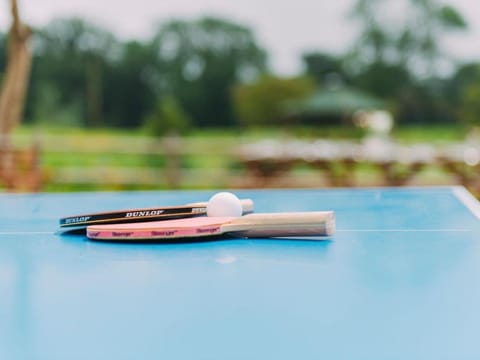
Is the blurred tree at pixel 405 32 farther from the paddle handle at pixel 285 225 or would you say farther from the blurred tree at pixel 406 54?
the paddle handle at pixel 285 225

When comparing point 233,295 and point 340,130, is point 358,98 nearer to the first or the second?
point 340,130

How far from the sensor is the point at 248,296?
102cm

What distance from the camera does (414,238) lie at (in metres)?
1.62

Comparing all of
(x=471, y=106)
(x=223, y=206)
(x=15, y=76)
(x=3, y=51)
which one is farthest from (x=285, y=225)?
(x=471, y=106)

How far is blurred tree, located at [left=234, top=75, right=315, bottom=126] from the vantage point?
28.0 metres

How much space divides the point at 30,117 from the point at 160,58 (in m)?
6.30

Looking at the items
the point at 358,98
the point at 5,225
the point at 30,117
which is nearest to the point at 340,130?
the point at 358,98

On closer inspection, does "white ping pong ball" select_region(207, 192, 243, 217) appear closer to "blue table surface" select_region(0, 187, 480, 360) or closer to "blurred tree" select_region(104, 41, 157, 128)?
"blue table surface" select_region(0, 187, 480, 360)

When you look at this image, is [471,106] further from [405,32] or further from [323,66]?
[323,66]

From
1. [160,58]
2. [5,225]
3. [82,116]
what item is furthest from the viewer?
[160,58]

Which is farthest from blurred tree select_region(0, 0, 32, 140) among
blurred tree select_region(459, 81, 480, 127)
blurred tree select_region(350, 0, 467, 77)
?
blurred tree select_region(350, 0, 467, 77)

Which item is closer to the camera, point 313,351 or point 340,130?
point 313,351

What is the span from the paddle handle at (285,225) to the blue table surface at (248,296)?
3cm

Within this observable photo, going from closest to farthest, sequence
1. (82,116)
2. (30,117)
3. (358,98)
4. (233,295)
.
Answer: (233,295)
(358,98)
(30,117)
(82,116)
